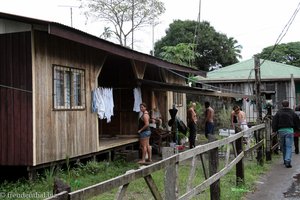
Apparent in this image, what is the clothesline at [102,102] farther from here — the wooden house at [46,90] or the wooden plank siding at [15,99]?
the wooden plank siding at [15,99]

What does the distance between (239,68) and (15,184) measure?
75.5ft

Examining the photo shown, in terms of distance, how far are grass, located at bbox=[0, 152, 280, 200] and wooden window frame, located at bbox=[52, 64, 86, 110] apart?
4.94ft

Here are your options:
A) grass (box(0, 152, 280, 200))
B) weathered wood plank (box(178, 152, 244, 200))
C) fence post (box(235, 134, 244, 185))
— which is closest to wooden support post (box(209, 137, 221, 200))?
weathered wood plank (box(178, 152, 244, 200))

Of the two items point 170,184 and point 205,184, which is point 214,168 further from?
point 170,184

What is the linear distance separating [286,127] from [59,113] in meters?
6.22

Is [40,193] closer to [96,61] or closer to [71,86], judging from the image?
[71,86]

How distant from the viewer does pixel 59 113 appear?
987 centimetres

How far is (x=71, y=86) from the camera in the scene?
10.5 m

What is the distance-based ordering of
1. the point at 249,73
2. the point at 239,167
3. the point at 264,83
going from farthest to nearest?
the point at 249,73, the point at 264,83, the point at 239,167

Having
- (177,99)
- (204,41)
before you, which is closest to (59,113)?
(177,99)

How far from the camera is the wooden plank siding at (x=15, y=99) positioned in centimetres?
904

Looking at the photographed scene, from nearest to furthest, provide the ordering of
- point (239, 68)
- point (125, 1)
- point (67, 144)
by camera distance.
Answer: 1. point (67, 144)
2. point (239, 68)
3. point (125, 1)

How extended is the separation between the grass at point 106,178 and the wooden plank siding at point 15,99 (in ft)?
1.89

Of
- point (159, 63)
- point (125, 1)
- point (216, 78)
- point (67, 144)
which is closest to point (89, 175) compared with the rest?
point (67, 144)
